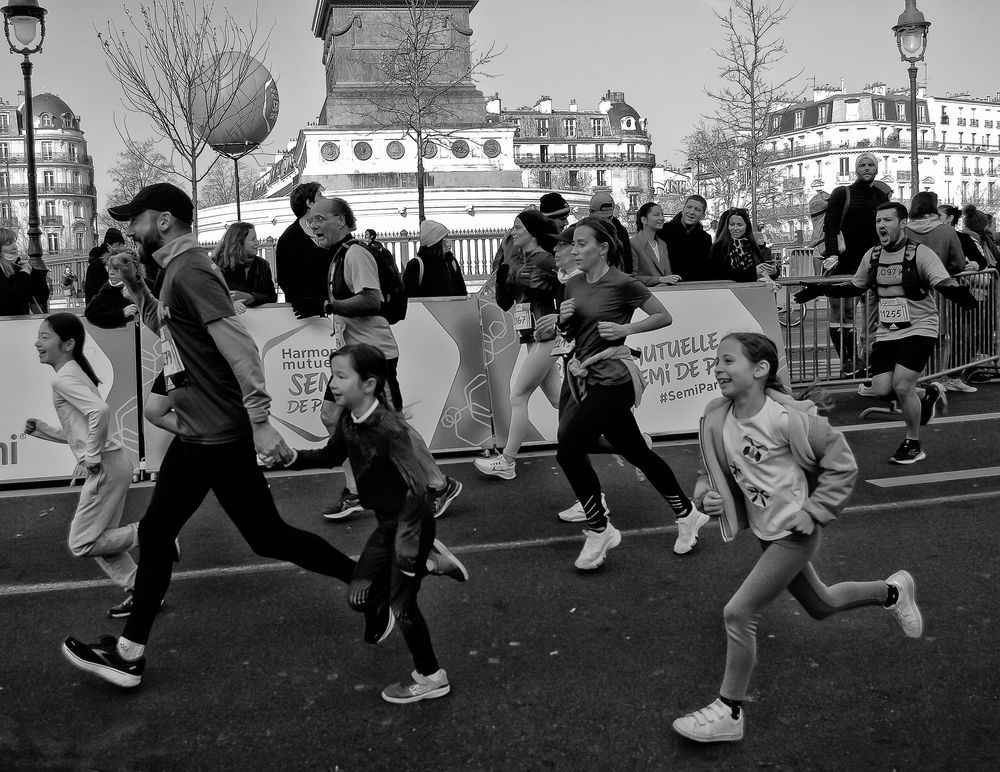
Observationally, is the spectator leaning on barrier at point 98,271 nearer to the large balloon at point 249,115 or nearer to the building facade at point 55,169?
the large balloon at point 249,115

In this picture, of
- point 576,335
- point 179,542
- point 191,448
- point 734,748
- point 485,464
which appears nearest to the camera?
point 734,748

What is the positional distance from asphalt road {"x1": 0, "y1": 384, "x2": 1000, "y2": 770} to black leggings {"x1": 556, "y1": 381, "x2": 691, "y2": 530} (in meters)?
0.39

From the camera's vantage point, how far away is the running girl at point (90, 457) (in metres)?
4.93

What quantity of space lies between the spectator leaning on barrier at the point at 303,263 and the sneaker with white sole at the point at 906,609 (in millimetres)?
4794

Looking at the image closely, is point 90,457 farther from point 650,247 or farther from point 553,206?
point 650,247

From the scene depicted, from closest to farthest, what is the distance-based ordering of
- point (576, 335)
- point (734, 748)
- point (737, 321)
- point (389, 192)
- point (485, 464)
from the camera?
point (734, 748), point (576, 335), point (485, 464), point (737, 321), point (389, 192)

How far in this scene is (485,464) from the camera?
7777 mm

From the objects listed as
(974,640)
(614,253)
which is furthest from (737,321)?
(974,640)

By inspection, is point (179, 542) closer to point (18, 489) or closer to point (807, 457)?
point (18, 489)

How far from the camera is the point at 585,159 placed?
11688cm

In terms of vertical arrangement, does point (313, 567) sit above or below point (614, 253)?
below

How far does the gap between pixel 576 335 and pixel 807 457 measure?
218 centimetres

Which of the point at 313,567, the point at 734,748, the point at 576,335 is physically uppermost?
the point at 576,335

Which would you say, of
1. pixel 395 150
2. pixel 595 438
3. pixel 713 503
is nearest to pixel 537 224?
pixel 595 438
